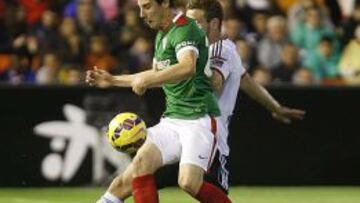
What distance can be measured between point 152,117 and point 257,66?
2.09 m

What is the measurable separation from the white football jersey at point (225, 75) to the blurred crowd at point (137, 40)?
5.27 meters

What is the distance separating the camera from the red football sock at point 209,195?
25.8 ft

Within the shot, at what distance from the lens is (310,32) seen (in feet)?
50.0

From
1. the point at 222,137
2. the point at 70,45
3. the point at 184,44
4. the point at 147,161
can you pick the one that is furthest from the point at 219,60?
the point at 70,45

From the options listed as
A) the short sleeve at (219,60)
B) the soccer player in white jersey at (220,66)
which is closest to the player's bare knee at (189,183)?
the soccer player in white jersey at (220,66)

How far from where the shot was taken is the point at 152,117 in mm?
12891

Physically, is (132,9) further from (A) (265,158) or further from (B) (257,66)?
(A) (265,158)

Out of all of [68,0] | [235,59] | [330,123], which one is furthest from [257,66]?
[235,59]

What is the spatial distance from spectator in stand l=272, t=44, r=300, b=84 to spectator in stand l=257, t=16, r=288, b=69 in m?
0.10

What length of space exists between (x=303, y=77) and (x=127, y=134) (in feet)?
22.1

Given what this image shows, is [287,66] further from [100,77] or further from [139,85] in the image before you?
[139,85]

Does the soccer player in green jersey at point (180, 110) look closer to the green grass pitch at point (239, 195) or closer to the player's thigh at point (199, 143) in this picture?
the player's thigh at point (199, 143)

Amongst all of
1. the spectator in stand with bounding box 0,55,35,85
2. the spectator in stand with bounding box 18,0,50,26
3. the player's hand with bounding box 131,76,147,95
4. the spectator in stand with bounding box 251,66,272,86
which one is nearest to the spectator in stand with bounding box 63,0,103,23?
the spectator in stand with bounding box 18,0,50,26

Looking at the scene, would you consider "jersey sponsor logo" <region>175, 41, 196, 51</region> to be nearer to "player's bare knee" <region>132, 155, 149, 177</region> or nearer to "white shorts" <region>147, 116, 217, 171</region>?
"white shorts" <region>147, 116, 217, 171</region>
